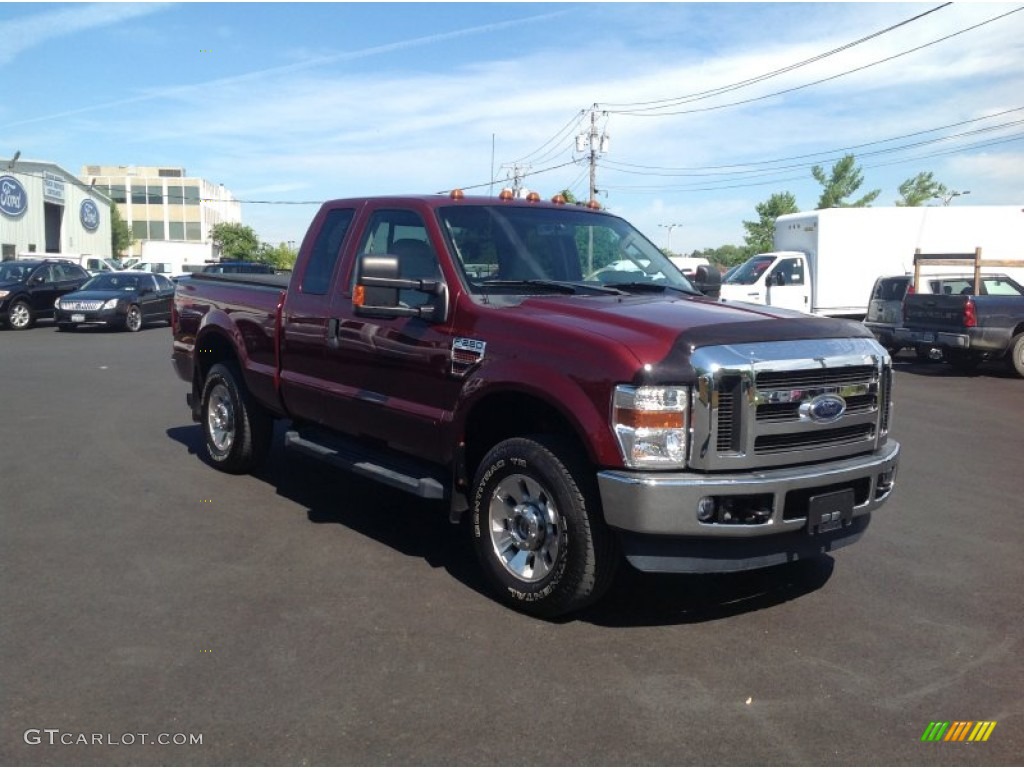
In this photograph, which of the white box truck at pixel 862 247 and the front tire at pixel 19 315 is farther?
the white box truck at pixel 862 247

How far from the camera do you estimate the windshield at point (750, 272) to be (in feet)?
75.7

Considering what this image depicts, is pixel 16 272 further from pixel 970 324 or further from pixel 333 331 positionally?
pixel 970 324

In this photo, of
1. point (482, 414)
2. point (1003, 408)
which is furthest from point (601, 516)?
point (1003, 408)

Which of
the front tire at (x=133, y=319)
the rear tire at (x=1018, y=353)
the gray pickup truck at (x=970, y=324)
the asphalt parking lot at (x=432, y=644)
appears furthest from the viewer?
the front tire at (x=133, y=319)

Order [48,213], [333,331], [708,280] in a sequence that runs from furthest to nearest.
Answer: [48,213] → [708,280] → [333,331]

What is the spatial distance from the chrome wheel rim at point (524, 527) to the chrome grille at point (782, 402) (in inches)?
31.4

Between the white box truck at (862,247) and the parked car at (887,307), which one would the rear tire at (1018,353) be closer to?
the parked car at (887,307)

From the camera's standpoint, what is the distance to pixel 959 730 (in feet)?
12.0

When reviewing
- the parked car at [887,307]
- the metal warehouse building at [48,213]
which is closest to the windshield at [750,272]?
the parked car at [887,307]

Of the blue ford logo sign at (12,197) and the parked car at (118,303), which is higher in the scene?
the blue ford logo sign at (12,197)

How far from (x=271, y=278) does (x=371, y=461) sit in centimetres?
249

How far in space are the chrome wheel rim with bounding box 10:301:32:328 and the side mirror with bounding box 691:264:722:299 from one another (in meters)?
20.7

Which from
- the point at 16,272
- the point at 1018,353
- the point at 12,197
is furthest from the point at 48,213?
the point at 1018,353

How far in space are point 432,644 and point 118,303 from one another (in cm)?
2089
